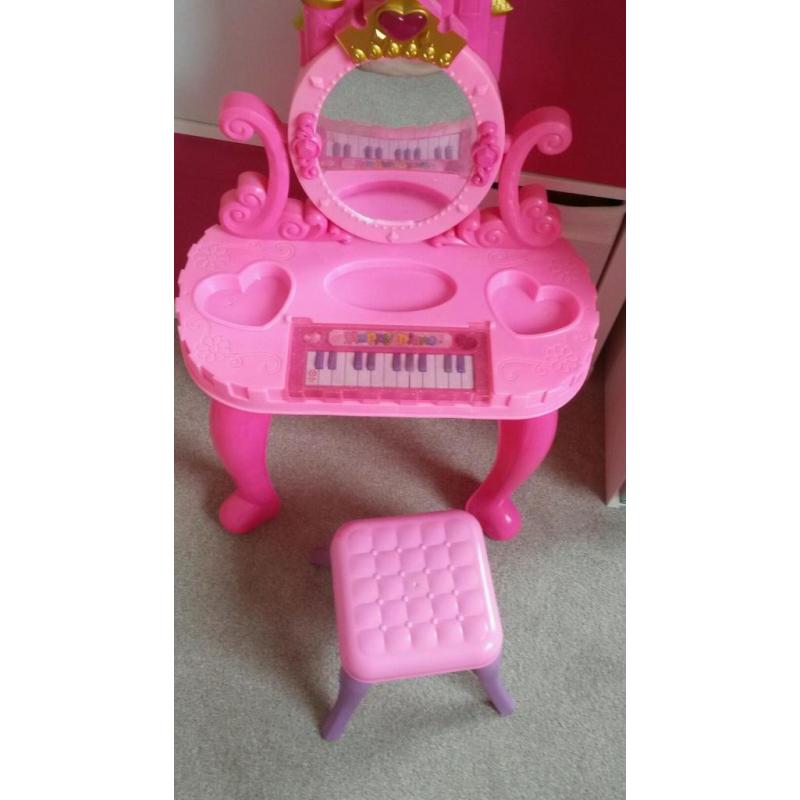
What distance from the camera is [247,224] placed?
A: 1.23m

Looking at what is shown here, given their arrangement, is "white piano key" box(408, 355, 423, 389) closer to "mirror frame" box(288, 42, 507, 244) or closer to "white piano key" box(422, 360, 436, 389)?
"white piano key" box(422, 360, 436, 389)

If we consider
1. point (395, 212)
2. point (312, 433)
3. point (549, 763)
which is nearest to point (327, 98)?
point (395, 212)

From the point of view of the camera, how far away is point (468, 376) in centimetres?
114

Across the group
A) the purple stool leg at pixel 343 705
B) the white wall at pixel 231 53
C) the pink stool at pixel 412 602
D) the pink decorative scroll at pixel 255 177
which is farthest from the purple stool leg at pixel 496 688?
the white wall at pixel 231 53

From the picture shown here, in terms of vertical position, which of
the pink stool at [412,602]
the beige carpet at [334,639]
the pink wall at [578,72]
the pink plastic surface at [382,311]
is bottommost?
the beige carpet at [334,639]

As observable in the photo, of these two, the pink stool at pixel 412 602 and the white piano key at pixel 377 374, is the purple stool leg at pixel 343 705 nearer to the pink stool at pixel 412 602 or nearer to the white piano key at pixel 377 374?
the pink stool at pixel 412 602

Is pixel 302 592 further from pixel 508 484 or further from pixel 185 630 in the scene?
pixel 508 484

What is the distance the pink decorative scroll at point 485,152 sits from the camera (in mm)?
1105

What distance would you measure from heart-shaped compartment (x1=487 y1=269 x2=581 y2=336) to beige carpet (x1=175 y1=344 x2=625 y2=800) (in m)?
0.54

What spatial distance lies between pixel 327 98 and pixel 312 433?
826mm

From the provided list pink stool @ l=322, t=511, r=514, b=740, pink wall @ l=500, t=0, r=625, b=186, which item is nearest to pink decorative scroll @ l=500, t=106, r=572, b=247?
pink wall @ l=500, t=0, r=625, b=186

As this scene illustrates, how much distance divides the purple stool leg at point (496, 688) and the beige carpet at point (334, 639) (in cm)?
3

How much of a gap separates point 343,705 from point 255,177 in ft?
2.94

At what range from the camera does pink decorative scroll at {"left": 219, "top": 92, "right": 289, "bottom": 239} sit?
1.08m
